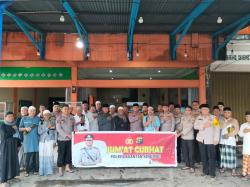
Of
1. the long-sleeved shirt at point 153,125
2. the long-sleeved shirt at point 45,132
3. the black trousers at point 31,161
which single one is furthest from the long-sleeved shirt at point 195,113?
the black trousers at point 31,161

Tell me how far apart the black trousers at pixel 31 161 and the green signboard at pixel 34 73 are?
4112 millimetres

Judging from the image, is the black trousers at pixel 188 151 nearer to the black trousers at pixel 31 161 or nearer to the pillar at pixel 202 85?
the black trousers at pixel 31 161

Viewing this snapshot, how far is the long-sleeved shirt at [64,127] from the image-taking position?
22.1 feet

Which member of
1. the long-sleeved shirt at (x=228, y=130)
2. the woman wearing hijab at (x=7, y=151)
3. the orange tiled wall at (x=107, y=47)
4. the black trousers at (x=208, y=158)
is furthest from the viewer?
the orange tiled wall at (x=107, y=47)

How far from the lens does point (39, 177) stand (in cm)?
645

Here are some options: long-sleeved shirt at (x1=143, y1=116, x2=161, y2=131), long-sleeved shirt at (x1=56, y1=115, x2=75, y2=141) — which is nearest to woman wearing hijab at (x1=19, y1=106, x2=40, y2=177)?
long-sleeved shirt at (x1=56, y1=115, x2=75, y2=141)

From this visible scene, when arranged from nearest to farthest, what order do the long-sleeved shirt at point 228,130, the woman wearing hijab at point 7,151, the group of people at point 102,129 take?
the woman wearing hijab at point 7,151 < the group of people at point 102,129 < the long-sleeved shirt at point 228,130

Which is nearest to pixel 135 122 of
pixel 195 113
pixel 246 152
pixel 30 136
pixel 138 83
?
pixel 195 113

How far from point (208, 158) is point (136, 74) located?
4676 millimetres

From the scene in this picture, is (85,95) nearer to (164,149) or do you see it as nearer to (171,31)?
(171,31)

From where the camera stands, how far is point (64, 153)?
6816 mm

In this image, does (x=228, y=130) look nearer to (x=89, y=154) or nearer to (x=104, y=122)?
(x=104, y=122)

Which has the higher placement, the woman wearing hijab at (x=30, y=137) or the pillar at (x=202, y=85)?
the pillar at (x=202, y=85)

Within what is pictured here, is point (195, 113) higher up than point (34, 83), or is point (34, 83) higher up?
point (34, 83)
